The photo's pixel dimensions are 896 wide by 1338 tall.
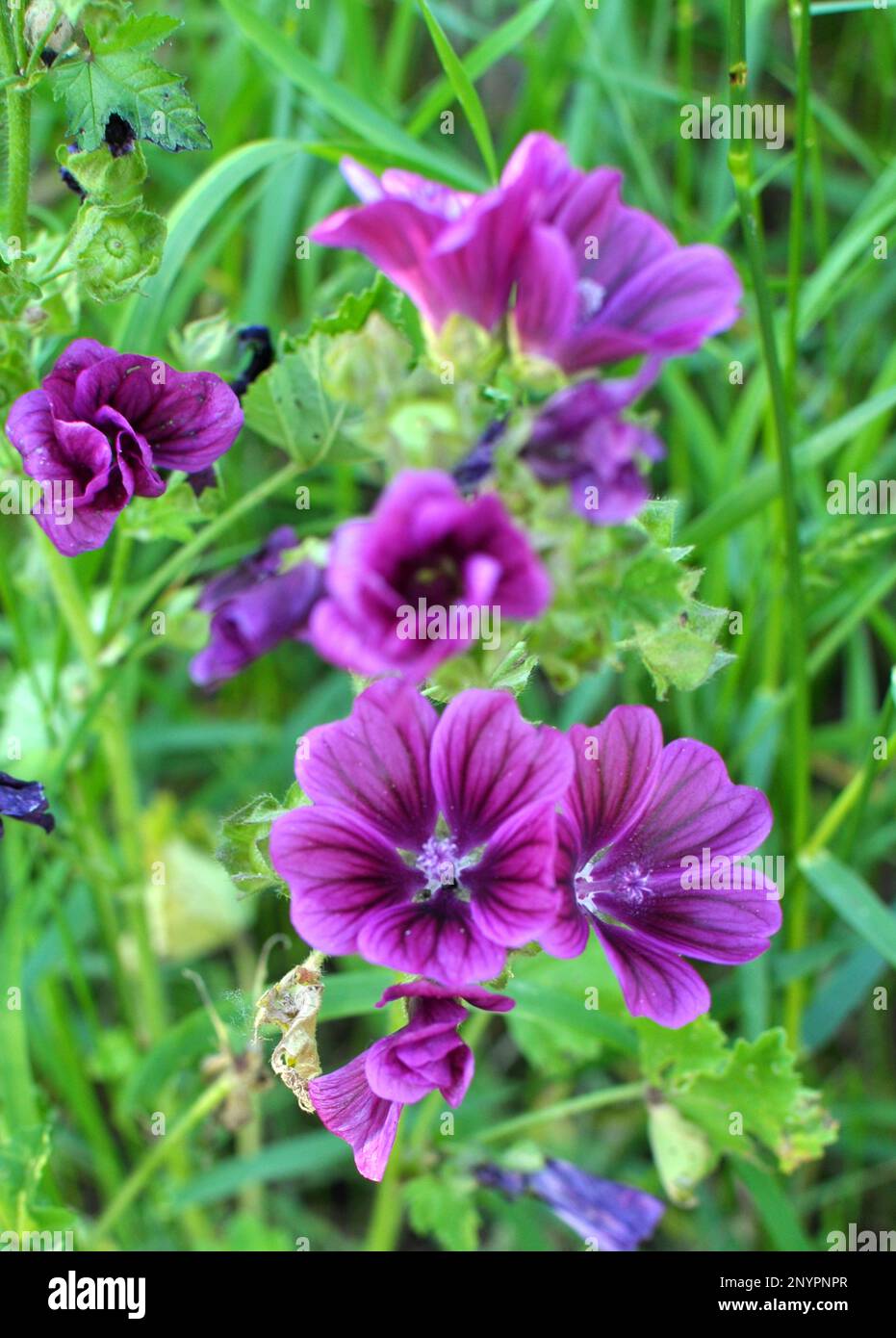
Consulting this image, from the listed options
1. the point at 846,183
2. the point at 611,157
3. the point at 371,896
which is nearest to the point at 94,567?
the point at 371,896

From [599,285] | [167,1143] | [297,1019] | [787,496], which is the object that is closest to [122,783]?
[167,1143]

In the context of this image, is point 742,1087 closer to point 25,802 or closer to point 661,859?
point 661,859

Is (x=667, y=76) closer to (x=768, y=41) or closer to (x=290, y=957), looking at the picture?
(x=768, y=41)

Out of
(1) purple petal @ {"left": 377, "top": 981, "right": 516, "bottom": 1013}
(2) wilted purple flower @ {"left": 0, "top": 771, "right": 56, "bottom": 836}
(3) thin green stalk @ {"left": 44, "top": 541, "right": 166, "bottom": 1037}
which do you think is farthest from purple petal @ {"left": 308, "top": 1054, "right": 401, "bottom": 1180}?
(3) thin green stalk @ {"left": 44, "top": 541, "right": 166, "bottom": 1037}

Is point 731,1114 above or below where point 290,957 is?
below

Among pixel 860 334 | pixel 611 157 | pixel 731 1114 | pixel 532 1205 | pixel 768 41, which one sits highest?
pixel 768 41

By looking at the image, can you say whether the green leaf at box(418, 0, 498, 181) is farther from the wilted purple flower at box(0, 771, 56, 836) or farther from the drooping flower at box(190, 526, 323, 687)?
the wilted purple flower at box(0, 771, 56, 836)

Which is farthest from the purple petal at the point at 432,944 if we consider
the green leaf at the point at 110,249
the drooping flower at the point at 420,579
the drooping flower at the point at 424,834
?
the green leaf at the point at 110,249
